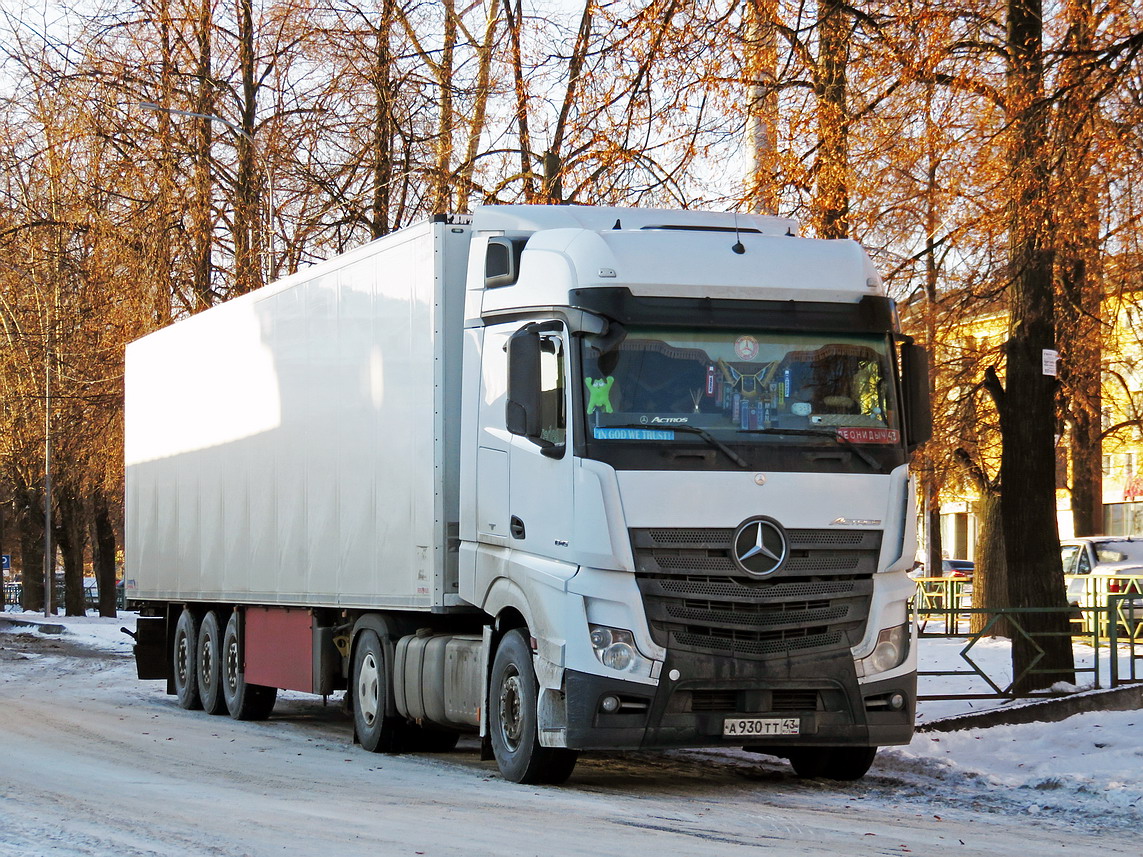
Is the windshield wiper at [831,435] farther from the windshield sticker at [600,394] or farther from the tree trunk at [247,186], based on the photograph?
the tree trunk at [247,186]

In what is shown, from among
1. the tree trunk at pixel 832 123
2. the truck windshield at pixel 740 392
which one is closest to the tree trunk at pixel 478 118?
the tree trunk at pixel 832 123

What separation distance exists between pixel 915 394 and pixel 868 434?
512mm

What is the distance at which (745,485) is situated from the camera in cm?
1074

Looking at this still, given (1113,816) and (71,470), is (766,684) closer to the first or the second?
(1113,816)

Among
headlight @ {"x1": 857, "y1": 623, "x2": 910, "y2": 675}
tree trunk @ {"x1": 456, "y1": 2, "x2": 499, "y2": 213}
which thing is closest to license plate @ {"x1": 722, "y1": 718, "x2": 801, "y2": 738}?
headlight @ {"x1": 857, "y1": 623, "x2": 910, "y2": 675}

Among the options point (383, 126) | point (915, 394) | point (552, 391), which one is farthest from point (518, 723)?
point (383, 126)

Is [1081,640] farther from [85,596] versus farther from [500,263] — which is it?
[85,596]

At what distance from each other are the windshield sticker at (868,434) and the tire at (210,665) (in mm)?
9009

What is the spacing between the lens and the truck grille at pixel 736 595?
10648mm

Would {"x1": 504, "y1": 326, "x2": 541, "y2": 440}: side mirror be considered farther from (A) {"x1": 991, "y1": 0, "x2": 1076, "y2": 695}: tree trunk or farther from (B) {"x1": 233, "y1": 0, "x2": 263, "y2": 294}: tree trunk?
(B) {"x1": 233, "y1": 0, "x2": 263, "y2": 294}: tree trunk

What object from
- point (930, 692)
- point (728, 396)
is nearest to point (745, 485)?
point (728, 396)

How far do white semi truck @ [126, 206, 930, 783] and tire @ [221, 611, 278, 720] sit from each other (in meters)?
4.22

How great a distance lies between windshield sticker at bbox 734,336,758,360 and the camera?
36.3 feet

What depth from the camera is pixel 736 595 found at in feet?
35.1
